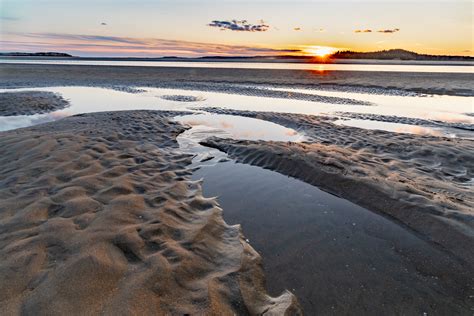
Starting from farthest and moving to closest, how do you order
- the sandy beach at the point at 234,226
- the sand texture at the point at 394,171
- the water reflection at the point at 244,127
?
the water reflection at the point at 244,127, the sand texture at the point at 394,171, the sandy beach at the point at 234,226

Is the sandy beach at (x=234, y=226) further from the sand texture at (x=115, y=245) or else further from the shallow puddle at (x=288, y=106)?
the shallow puddle at (x=288, y=106)

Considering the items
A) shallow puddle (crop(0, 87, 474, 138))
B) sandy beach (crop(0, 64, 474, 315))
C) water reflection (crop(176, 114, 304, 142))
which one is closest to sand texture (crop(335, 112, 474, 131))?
shallow puddle (crop(0, 87, 474, 138))

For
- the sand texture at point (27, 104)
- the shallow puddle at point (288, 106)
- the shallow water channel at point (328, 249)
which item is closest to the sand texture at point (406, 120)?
the shallow puddle at point (288, 106)

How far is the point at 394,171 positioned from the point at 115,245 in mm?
7064

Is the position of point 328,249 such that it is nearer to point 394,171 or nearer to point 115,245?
point 115,245

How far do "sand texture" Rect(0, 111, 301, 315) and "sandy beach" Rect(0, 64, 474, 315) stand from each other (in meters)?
0.02

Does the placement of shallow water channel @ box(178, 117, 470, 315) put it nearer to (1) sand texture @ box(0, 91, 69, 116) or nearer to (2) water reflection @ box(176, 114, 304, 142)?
(2) water reflection @ box(176, 114, 304, 142)

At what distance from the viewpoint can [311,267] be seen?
4742 mm

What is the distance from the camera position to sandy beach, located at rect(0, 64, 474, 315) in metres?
3.94

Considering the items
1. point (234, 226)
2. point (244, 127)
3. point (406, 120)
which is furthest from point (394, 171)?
point (406, 120)

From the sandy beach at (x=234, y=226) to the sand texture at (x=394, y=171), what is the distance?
4 centimetres

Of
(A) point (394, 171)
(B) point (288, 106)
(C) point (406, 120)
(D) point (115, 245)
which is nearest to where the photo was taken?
(D) point (115, 245)

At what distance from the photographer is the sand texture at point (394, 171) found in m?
5.91

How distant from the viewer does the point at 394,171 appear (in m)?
8.40
